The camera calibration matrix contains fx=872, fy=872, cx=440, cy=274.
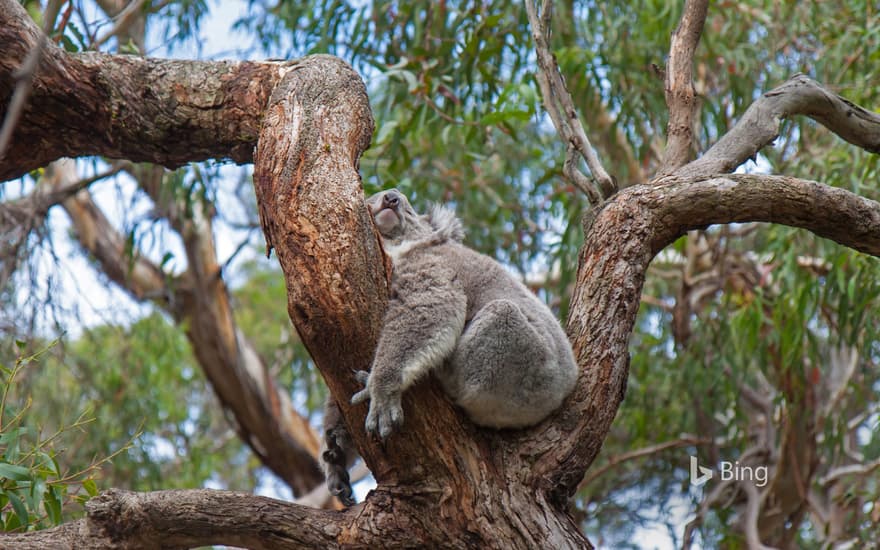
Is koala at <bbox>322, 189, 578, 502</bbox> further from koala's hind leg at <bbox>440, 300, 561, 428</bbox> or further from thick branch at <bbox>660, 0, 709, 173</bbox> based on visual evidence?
thick branch at <bbox>660, 0, 709, 173</bbox>

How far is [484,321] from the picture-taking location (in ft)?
8.25

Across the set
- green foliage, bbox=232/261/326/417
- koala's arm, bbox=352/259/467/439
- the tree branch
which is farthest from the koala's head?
green foliage, bbox=232/261/326/417

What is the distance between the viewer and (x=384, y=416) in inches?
82.4

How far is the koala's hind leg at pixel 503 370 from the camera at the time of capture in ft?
7.75

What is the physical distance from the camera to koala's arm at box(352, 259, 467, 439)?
2.11 metres

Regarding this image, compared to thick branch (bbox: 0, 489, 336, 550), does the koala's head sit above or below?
above

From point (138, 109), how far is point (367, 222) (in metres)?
1.07

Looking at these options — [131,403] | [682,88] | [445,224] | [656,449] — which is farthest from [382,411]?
[131,403]

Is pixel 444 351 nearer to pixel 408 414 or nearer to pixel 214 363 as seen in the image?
pixel 408 414

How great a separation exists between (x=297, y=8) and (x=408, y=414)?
3618 millimetres

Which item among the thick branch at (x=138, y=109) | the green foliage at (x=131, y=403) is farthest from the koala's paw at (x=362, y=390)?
the green foliage at (x=131, y=403)

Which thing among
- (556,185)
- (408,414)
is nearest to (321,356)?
(408,414)

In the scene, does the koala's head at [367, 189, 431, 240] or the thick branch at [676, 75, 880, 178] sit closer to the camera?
the thick branch at [676, 75, 880, 178]

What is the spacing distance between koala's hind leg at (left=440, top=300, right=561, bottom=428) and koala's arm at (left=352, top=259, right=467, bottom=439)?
61 millimetres
